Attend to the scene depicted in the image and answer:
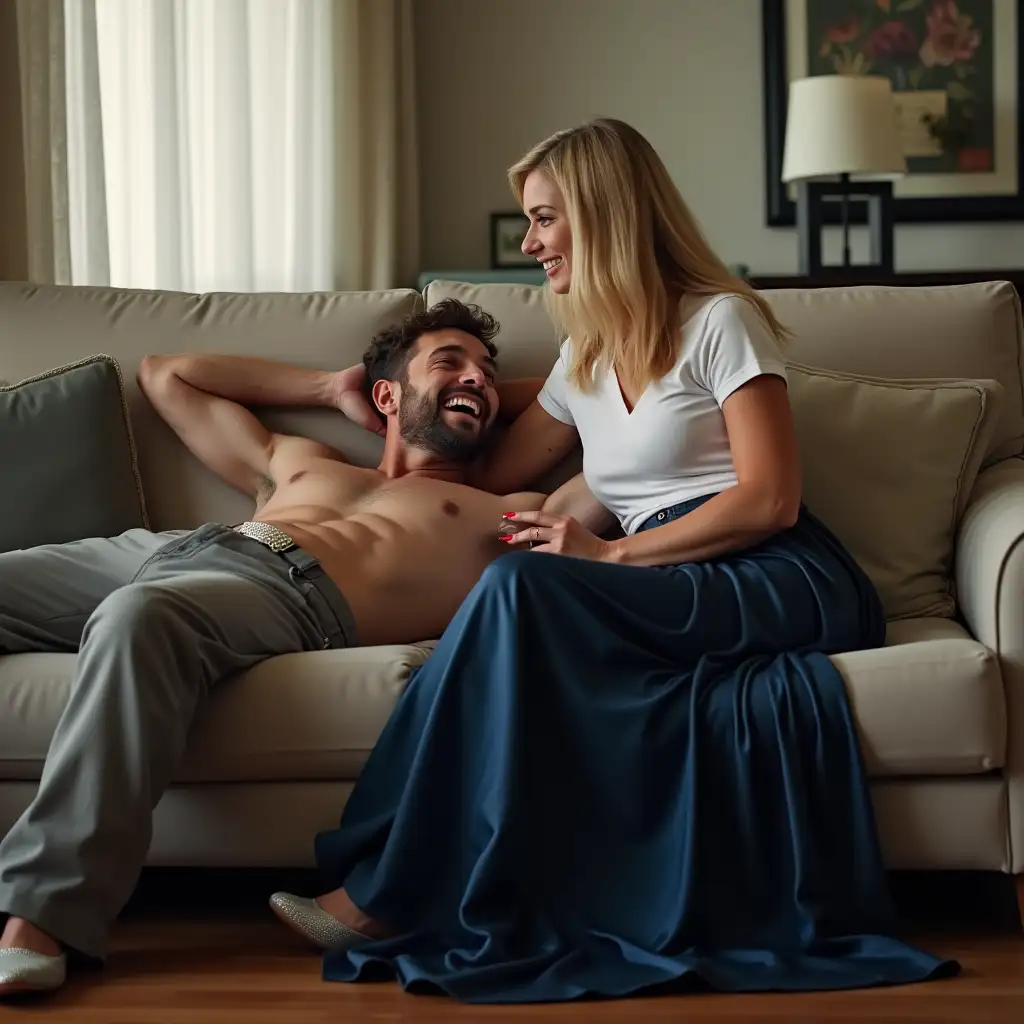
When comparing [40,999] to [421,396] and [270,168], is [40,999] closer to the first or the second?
[421,396]

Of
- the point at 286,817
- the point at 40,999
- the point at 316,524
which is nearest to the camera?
the point at 40,999

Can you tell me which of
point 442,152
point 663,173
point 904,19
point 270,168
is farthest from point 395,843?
point 904,19

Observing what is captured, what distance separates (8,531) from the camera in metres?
2.51

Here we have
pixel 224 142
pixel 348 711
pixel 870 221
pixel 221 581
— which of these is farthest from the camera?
pixel 870 221

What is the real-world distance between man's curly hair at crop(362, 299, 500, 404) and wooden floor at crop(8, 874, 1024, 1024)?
0.98 meters

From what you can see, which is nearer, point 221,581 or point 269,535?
point 221,581

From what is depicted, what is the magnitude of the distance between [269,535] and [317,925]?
0.66 m

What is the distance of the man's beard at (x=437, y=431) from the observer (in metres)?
2.53

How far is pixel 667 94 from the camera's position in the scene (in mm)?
4809

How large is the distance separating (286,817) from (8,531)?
0.82 metres

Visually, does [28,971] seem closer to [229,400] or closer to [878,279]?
[229,400]

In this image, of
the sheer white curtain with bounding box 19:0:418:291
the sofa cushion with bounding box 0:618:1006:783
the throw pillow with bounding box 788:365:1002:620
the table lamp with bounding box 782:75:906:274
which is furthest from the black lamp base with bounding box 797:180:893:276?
the sofa cushion with bounding box 0:618:1006:783

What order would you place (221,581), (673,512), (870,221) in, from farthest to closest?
(870,221) < (673,512) < (221,581)

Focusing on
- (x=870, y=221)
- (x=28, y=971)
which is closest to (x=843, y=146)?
(x=870, y=221)
